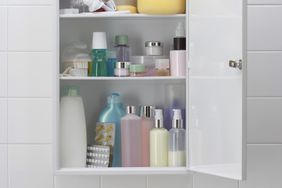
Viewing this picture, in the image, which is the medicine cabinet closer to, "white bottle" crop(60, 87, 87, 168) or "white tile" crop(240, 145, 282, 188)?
"white bottle" crop(60, 87, 87, 168)

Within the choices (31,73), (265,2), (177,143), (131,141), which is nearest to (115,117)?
(131,141)

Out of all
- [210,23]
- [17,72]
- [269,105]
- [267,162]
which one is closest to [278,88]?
[269,105]

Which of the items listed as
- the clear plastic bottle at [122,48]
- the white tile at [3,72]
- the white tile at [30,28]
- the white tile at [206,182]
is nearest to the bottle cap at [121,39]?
the clear plastic bottle at [122,48]

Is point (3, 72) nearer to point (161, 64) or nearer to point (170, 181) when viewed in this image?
point (161, 64)

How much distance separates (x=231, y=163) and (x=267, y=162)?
0.35m

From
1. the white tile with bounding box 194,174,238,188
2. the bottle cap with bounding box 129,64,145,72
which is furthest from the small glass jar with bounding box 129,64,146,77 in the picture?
the white tile with bounding box 194,174,238,188

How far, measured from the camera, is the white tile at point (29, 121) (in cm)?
141

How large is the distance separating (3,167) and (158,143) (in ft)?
1.55

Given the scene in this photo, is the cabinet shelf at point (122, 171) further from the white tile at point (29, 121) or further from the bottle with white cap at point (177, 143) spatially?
the white tile at point (29, 121)

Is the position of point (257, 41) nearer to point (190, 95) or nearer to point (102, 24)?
point (190, 95)

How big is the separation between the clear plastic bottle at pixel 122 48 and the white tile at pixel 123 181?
0.35 m

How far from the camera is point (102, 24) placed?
4.58ft

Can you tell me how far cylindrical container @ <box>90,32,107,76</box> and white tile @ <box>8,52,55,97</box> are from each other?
162mm

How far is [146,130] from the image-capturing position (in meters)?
1.33
